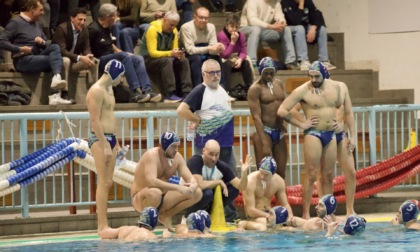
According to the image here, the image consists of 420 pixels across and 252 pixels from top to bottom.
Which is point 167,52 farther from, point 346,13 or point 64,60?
point 346,13

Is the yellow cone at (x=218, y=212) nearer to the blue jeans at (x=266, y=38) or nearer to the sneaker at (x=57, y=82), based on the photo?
the sneaker at (x=57, y=82)

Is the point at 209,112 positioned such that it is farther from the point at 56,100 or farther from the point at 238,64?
the point at 238,64

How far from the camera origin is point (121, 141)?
14391 millimetres

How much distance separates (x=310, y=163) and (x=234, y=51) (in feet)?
A: 11.8

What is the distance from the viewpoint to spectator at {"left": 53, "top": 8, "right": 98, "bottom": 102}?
1586cm

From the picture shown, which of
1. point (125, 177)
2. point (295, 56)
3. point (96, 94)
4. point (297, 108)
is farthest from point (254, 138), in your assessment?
point (295, 56)

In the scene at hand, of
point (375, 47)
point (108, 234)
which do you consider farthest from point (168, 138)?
point (375, 47)

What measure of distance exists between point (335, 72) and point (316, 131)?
13.6 ft

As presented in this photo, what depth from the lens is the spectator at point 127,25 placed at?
16.7 meters

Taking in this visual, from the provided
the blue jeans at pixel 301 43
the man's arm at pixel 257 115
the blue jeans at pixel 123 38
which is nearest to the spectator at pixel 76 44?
the blue jeans at pixel 123 38

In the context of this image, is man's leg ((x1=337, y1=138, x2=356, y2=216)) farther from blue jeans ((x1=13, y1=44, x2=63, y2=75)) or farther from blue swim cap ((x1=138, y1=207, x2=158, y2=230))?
blue jeans ((x1=13, y1=44, x2=63, y2=75))

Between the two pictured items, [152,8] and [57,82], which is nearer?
[57,82]

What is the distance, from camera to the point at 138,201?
13.2 meters

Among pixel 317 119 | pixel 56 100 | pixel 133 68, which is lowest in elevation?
pixel 317 119
